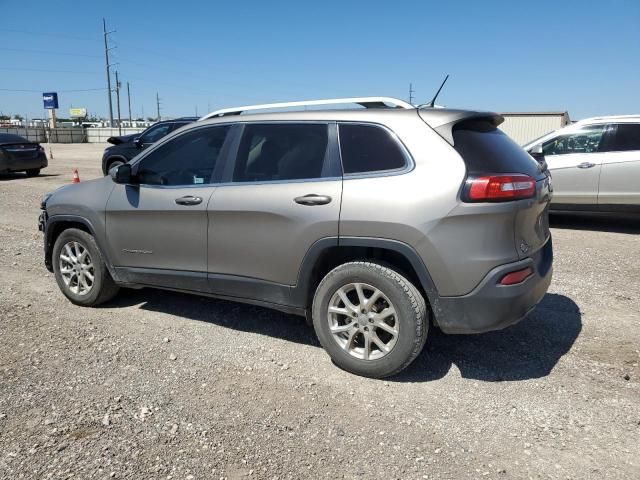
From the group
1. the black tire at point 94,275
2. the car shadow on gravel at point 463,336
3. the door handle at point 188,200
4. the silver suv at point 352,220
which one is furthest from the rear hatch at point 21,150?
the door handle at point 188,200

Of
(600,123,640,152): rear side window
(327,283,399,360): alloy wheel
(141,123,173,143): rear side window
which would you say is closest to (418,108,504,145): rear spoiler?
(327,283,399,360): alloy wheel

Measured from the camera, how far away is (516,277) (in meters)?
3.26

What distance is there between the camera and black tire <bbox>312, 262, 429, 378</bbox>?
334cm

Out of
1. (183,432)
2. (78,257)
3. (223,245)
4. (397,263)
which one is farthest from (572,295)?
(78,257)

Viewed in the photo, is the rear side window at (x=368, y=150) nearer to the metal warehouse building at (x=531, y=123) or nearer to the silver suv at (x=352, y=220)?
the silver suv at (x=352, y=220)

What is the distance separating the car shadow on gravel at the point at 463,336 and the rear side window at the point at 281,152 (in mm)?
1345

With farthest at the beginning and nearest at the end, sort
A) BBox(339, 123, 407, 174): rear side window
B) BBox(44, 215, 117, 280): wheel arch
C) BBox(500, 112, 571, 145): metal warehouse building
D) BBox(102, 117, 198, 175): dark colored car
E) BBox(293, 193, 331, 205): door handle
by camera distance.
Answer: BBox(500, 112, 571, 145): metal warehouse building → BBox(102, 117, 198, 175): dark colored car → BBox(44, 215, 117, 280): wheel arch → BBox(293, 193, 331, 205): door handle → BBox(339, 123, 407, 174): rear side window

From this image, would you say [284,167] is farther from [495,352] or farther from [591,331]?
[591,331]

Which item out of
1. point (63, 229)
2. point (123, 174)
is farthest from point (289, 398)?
point (63, 229)

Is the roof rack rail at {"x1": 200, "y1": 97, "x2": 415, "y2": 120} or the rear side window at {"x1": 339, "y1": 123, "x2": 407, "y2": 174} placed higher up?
the roof rack rail at {"x1": 200, "y1": 97, "x2": 415, "y2": 120}

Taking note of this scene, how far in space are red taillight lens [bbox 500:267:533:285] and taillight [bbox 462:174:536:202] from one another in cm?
45

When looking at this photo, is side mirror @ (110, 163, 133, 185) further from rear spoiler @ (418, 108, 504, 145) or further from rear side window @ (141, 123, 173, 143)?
rear side window @ (141, 123, 173, 143)

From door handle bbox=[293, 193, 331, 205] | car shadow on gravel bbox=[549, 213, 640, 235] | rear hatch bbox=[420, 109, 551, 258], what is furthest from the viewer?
car shadow on gravel bbox=[549, 213, 640, 235]

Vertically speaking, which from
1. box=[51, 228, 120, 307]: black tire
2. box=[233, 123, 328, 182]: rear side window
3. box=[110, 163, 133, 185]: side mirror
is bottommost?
box=[51, 228, 120, 307]: black tire
